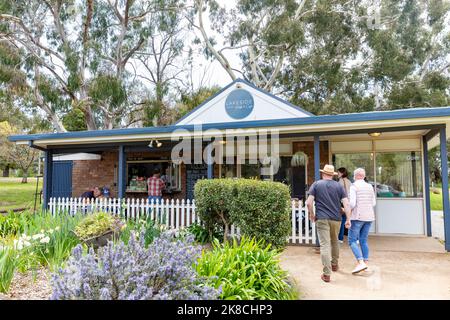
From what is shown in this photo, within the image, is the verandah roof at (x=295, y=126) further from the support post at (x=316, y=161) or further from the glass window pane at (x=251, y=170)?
the glass window pane at (x=251, y=170)

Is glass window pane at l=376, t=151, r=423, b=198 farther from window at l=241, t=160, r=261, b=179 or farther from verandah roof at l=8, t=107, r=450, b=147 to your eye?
window at l=241, t=160, r=261, b=179

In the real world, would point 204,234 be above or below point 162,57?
below

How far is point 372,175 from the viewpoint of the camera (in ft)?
30.1

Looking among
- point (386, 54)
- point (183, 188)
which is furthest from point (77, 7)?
point (386, 54)

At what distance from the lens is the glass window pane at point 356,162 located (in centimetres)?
919

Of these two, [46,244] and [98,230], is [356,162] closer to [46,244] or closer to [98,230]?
[98,230]

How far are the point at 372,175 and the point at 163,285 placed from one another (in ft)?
25.7

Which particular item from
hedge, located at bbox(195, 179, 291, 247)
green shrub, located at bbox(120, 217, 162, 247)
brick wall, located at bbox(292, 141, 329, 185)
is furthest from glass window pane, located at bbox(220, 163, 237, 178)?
green shrub, located at bbox(120, 217, 162, 247)

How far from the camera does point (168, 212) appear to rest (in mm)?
8516

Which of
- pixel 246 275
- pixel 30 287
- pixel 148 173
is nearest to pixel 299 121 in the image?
pixel 246 275

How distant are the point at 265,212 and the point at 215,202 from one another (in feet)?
3.54
